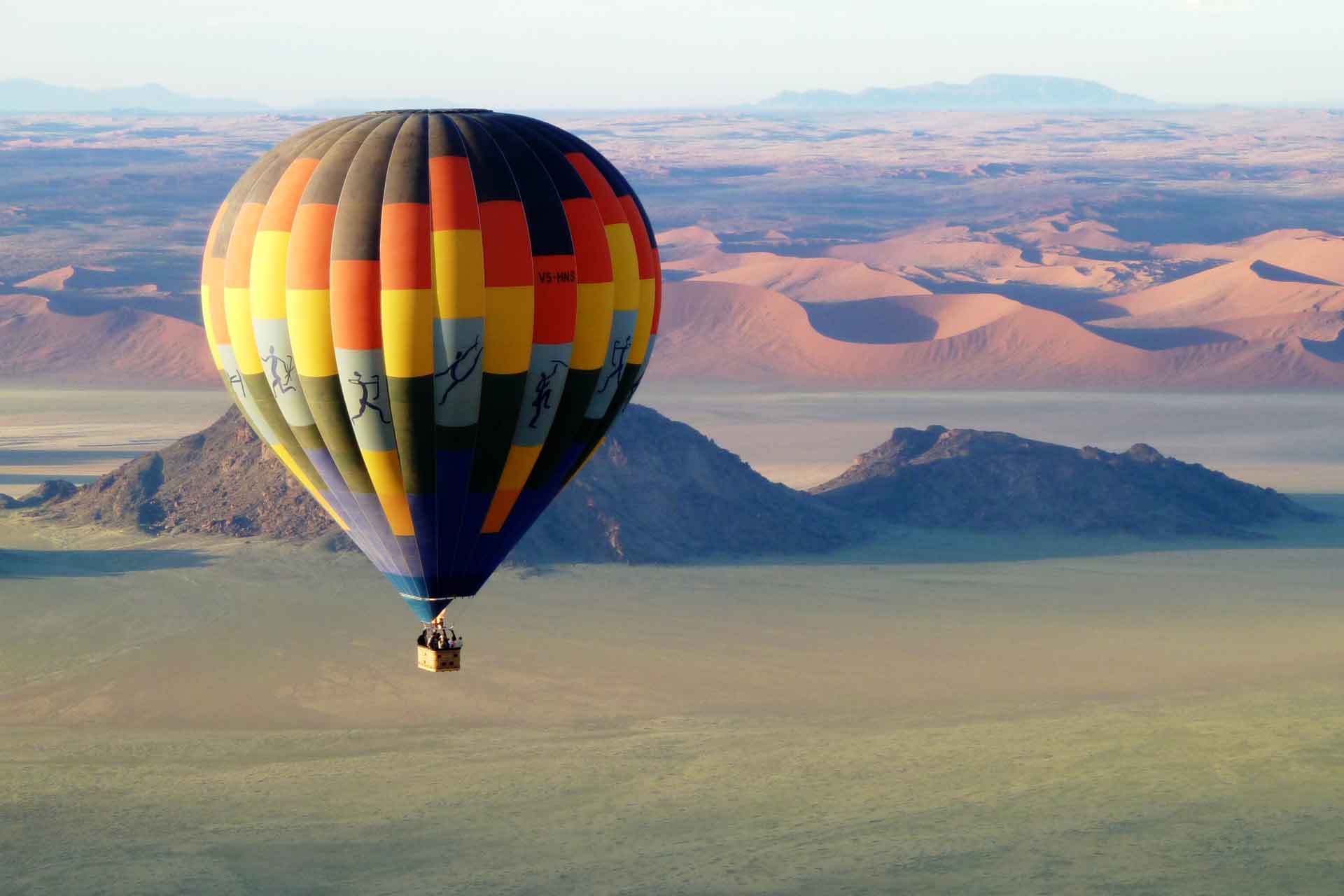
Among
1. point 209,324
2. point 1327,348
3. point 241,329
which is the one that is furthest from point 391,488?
point 1327,348

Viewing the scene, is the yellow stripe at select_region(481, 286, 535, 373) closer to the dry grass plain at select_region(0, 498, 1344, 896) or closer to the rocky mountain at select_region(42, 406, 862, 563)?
the dry grass plain at select_region(0, 498, 1344, 896)

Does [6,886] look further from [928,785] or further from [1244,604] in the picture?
[1244,604]

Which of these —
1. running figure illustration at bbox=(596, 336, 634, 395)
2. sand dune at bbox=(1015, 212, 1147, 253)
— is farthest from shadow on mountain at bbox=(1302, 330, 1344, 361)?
running figure illustration at bbox=(596, 336, 634, 395)

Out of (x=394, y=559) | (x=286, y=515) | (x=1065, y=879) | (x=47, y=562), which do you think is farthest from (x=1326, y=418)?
(x=394, y=559)

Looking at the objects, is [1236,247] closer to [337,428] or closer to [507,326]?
[507,326]

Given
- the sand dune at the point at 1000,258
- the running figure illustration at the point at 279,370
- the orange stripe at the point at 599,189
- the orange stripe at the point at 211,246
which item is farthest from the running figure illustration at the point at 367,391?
the sand dune at the point at 1000,258
